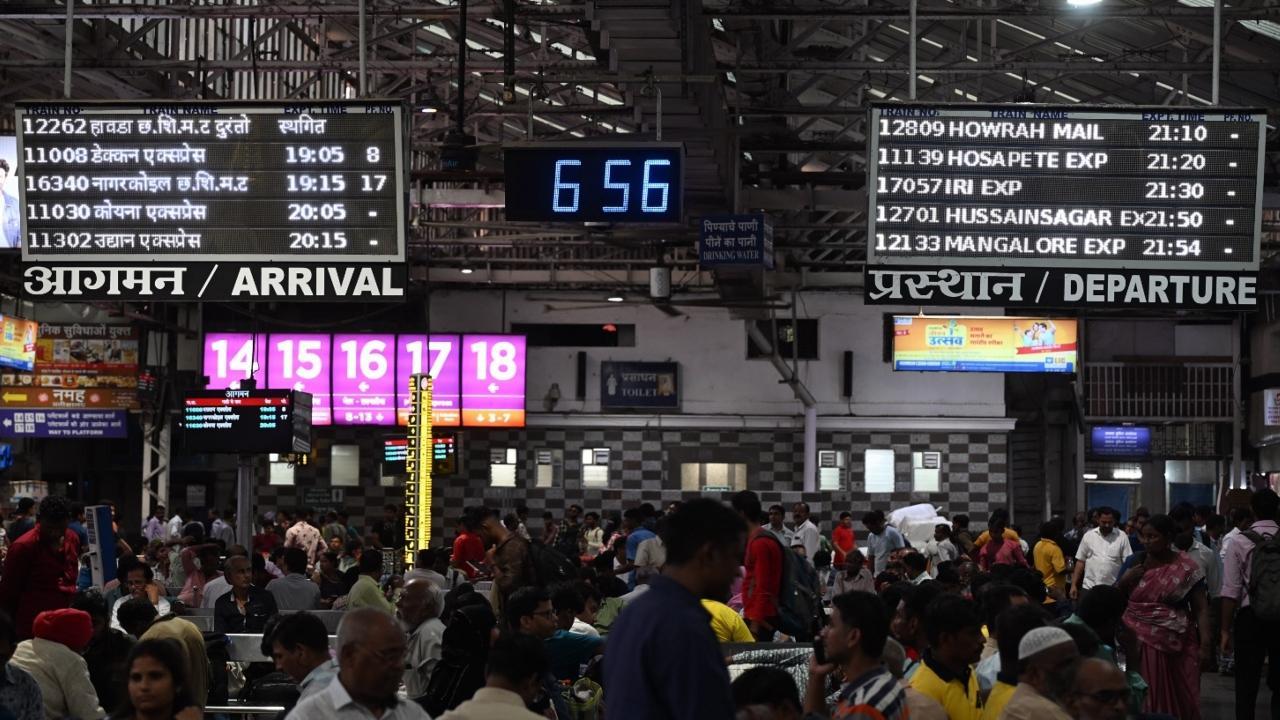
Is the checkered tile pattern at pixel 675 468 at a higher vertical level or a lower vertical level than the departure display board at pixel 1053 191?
lower

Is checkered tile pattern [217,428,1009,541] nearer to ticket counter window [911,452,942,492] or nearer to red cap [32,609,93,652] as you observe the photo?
ticket counter window [911,452,942,492]

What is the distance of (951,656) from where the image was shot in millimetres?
6340

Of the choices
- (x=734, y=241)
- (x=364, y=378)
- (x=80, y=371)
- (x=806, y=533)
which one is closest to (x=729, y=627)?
(x=734, y=241)

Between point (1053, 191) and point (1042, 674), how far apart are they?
22.1ft

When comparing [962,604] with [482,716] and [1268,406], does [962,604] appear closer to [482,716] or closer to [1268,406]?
[482,716]

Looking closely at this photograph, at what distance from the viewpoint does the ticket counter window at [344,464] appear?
32594 mm

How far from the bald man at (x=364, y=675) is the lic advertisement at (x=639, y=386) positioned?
26.9 metres

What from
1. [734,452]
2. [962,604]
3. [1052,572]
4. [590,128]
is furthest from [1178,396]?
[962,604]

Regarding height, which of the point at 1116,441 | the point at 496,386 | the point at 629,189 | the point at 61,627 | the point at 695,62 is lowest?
the point at 61,627

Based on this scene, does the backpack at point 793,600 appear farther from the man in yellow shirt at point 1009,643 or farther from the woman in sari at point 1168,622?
the man in yellow shirt at point 1009,643

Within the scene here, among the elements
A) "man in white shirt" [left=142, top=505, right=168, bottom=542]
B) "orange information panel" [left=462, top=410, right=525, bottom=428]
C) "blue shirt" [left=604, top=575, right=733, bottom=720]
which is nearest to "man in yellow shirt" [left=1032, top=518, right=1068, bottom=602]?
"blue shirt" [left=604, top=575, right=733, bottom=720]

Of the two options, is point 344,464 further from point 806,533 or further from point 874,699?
point 874,699

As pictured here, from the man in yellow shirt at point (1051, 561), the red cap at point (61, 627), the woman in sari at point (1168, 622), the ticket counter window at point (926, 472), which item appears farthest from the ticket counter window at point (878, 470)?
the red cap at point (61, 627)

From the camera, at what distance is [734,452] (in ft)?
105
